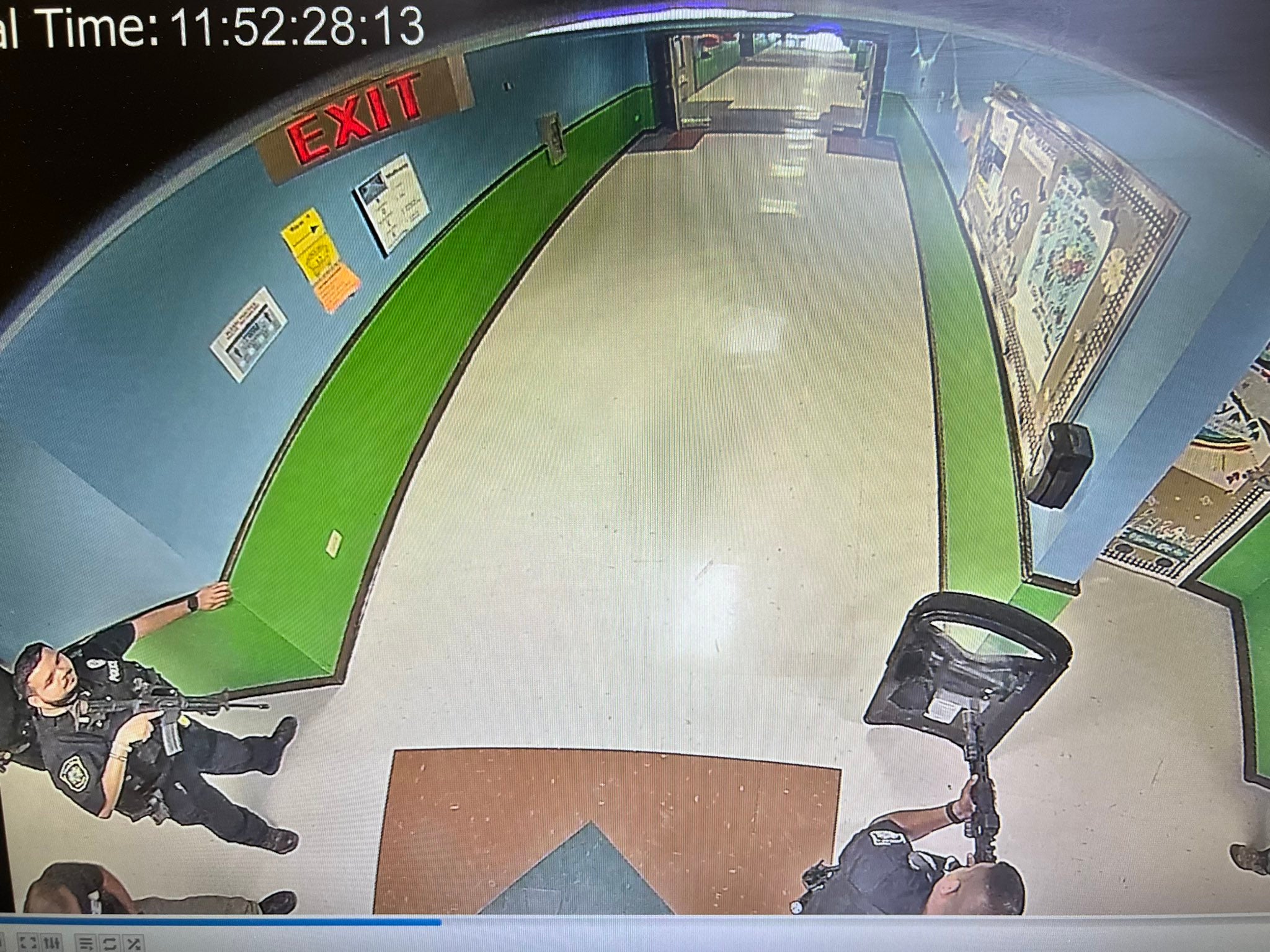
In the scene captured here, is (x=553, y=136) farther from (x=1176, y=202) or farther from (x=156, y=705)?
(x=156, y=705)

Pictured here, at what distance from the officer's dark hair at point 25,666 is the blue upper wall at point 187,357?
0.04ft

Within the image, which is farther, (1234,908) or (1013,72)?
(1234,908)

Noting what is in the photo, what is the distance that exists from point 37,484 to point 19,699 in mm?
209

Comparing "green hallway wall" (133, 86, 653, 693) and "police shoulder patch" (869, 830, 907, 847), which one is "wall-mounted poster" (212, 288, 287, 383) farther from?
"police shoulder patch" (869, 830, 907, 847)

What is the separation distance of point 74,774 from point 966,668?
820 millimetres

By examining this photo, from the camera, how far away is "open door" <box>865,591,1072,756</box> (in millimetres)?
989

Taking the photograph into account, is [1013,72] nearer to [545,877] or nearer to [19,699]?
[545,877]

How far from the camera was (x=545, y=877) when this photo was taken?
1.04m

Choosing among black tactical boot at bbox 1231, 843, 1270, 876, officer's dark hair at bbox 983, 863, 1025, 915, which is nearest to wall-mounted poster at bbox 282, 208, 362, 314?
officer's dark hair at bbox 983, 863, 1025, 915

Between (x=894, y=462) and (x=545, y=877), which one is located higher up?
(x=894, y=462)

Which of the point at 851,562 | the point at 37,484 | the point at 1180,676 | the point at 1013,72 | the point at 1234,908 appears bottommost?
the point at 1234,908

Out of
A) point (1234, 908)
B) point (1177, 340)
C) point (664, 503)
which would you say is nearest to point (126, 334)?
point (664, 503)

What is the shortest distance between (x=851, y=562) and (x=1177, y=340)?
1.07ft

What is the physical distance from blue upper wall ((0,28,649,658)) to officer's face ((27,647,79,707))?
0.09ft
